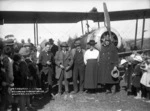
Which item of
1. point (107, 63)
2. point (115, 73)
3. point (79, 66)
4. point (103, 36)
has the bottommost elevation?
point (115, 73)

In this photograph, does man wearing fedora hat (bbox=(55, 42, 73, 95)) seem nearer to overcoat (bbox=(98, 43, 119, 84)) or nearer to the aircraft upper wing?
overcoat (bbox=(98, 43, 119, 84))

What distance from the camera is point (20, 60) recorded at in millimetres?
4773

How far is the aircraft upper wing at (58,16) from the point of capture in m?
12.8

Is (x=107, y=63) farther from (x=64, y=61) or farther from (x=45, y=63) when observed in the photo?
(x=45, y=63)

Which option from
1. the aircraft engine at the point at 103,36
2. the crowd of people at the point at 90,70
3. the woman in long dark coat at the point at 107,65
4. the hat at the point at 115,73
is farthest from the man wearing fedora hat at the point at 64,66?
the aircraft engine at the point at 103,36

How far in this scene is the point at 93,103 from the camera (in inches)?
251

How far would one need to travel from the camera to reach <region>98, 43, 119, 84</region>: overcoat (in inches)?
309

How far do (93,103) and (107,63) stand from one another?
1.98 meters

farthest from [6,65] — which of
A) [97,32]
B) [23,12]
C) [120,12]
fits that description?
[120,12]

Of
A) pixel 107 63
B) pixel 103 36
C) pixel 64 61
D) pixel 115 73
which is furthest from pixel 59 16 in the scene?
pixel 115 73

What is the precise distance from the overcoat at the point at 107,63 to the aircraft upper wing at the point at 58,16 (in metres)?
5.87

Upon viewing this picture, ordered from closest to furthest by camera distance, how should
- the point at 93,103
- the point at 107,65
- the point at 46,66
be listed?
the point at 93,103 < the point at 46,66 < the point at 107,65

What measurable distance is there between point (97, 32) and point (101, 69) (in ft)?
8.67

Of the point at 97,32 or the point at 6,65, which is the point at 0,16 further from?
the point at 6,65
